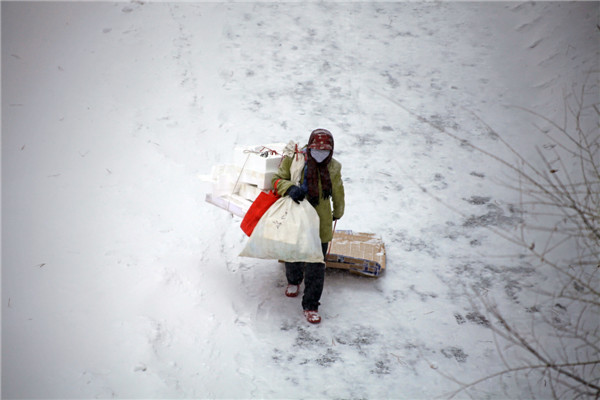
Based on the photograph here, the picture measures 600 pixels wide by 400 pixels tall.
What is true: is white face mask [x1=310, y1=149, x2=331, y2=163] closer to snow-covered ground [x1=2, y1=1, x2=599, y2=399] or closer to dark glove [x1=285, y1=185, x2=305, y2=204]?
dark glove [x1=285, y1=185, x2=305, y2=204]

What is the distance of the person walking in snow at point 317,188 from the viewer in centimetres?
392

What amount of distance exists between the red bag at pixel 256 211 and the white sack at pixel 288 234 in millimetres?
66

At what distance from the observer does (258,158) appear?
4234mm

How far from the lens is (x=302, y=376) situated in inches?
144

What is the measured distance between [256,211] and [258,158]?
497 millimetres

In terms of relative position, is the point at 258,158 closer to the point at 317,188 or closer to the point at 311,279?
the point at 317,188

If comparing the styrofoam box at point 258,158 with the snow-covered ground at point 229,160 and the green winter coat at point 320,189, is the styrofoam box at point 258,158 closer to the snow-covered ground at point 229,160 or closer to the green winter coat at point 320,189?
the green winter coat at point 320,189

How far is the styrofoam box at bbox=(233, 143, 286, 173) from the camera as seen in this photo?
4.20 metres

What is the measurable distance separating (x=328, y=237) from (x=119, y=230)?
228 cm

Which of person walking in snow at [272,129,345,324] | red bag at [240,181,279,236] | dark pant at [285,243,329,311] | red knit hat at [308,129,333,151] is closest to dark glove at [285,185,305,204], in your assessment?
person walking in snow at [272,129,345,324]

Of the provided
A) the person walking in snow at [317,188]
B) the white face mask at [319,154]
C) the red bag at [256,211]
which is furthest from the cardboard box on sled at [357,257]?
the white face mask at [319,154]

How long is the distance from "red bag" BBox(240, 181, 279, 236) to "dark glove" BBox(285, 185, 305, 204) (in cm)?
18

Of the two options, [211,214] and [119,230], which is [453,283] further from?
[119,230]

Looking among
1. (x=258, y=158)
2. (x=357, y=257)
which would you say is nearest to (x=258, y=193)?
(x=258, y=158)
